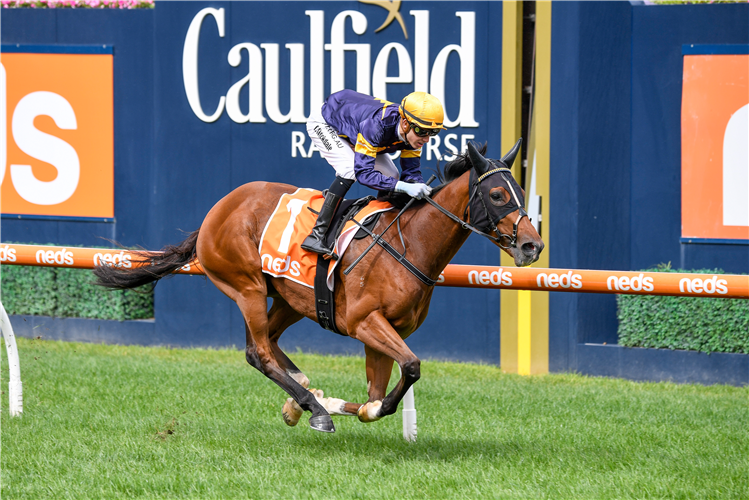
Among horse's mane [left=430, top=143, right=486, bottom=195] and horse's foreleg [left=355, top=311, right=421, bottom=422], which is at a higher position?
horse's mane [left=430, top=143, right=486, bottom=195]

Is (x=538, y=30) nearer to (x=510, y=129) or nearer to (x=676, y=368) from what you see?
(x=510, y=129)

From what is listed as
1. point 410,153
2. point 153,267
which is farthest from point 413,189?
point 153,267

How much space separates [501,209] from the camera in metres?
4.64

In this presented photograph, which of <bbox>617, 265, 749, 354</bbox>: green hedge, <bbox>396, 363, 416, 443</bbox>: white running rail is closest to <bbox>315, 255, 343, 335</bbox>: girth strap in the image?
<bbox>396, 363, 416, 443</bbox>: white running rail

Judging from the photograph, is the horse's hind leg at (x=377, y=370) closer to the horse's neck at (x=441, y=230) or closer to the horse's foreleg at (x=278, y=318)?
the horse's neck at (x=441, y=230)

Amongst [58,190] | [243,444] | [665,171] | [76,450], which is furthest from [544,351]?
[58,190]

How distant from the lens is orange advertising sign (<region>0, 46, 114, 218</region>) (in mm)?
9711

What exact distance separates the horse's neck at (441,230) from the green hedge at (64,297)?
Result: 5.24 meters

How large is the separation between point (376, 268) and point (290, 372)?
3.46 feet

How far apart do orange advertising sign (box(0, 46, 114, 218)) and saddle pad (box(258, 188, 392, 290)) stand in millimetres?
4823

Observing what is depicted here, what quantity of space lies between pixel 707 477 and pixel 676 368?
10.2ft

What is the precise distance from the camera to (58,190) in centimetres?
985

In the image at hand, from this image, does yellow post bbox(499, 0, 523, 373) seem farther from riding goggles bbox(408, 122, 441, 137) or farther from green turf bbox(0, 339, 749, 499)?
riding goggles bbox(408, 122, 441, 137)

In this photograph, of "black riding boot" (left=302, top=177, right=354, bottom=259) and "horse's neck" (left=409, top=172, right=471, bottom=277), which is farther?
"black riding boot" (left=302, top=177, right=354, bottom=259)
